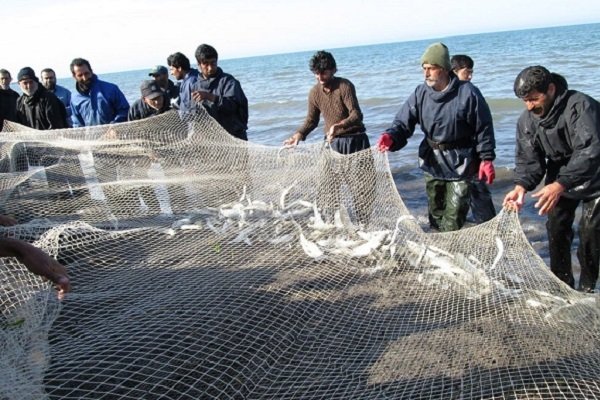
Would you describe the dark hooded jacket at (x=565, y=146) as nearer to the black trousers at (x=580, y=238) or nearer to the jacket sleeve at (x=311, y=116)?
the black trousers at (x=580, y=238)

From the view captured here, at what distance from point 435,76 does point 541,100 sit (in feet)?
3.75

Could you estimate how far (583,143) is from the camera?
13.3 feet

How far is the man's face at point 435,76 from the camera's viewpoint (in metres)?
4.94

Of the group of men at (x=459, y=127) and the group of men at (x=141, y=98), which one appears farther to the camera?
the group of men at (x=141, y=98)

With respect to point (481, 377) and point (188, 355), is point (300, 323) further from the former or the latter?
point (481, 377)

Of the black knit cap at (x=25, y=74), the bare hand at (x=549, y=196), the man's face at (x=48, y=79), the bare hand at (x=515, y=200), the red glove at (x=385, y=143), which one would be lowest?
the bare hand at (x=515, y=200)

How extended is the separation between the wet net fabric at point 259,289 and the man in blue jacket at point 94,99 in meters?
0.96

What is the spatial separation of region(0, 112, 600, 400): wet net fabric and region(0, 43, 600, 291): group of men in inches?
18.0

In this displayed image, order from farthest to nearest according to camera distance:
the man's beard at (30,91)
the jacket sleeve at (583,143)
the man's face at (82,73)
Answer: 1. the man's beard at (30,91)
2. the man's face at (82,73)
3. the jacket sleeve at (583,143)

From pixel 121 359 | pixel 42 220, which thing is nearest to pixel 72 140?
pixel 42 220

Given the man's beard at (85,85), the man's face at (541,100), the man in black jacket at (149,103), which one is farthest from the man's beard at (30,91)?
the man's face at (541,100)

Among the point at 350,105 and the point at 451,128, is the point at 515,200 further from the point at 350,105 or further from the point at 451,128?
the point at 350,105

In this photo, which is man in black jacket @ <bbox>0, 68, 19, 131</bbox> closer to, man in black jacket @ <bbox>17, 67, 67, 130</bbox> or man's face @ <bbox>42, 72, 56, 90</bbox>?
man in black jacket @ <bbox>17, 67, 67, 130</bbox>

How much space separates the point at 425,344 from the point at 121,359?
1909 millimetres
